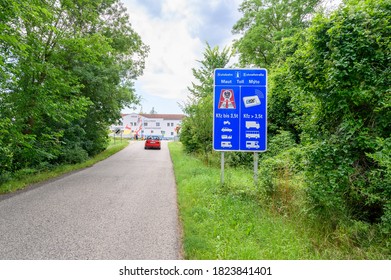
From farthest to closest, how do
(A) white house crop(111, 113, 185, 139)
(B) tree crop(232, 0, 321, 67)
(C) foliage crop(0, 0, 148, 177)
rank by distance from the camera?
(A) white house crop(111, 113, 185, 139)
(B) tree crop(232, 0, 321, 67)
(C) foliage crop(0, 0, 148, 177)

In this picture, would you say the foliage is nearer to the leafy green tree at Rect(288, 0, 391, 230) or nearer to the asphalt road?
the asphalt road

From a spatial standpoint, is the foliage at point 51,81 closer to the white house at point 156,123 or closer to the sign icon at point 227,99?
the sign icon at point 227,99

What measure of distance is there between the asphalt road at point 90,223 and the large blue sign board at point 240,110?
237 cm

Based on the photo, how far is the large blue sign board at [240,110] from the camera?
21.1ft

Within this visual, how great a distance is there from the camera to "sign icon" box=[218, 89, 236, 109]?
650cm

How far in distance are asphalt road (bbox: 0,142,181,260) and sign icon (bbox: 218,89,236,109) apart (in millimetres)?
A: 2972

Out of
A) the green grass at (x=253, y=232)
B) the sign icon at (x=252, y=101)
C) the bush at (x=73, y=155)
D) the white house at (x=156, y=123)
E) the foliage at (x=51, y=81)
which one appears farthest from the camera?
the white house at (x=156, y=123)

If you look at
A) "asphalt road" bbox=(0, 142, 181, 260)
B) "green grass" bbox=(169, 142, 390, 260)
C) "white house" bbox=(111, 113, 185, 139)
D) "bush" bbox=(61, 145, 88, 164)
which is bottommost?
"asphalt road" bbox=(0, 142, 181, 260)

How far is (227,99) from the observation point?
652cm

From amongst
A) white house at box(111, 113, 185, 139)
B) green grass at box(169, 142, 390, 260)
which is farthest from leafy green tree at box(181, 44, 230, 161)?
white house at box(111, 113, 185, 139)

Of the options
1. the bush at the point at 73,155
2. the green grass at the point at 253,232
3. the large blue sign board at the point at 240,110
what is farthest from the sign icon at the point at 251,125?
the bush at the point at 73,155

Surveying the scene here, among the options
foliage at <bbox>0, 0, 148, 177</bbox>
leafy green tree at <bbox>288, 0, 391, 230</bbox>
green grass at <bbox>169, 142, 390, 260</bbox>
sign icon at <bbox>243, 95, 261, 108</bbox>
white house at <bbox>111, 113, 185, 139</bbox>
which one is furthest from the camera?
white house at <bbox>111, 113, 185, 139</bbox>

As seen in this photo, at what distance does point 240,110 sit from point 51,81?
7.08 m
